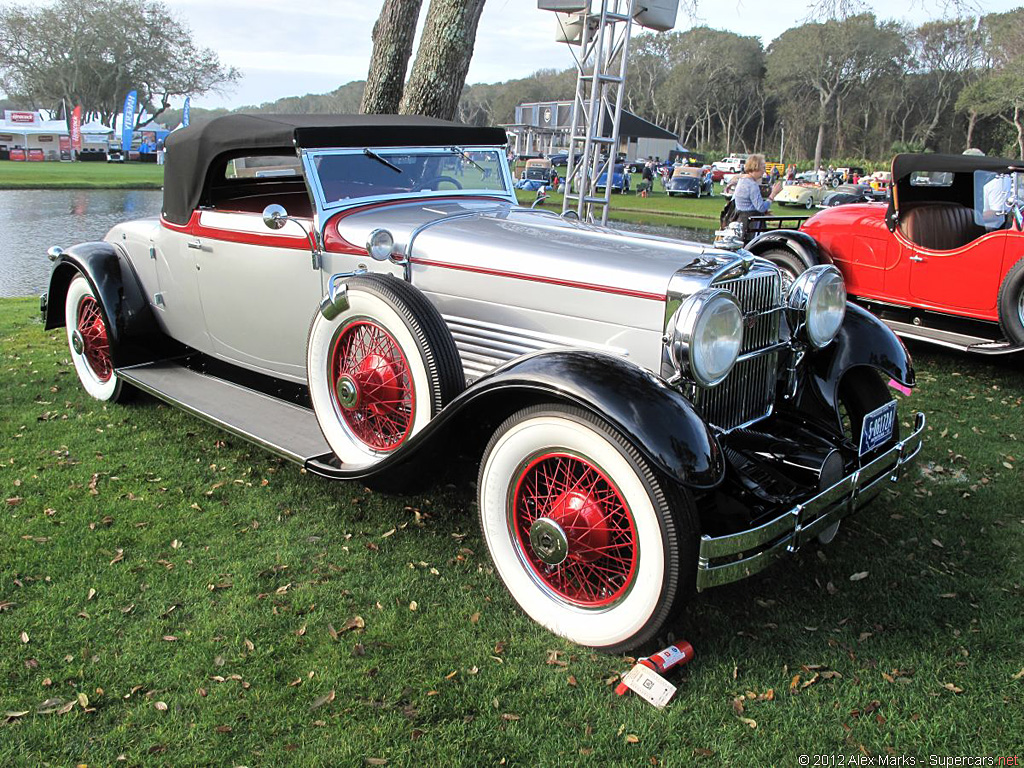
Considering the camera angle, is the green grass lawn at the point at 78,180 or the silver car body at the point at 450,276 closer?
the silver car body at the point at 450,276

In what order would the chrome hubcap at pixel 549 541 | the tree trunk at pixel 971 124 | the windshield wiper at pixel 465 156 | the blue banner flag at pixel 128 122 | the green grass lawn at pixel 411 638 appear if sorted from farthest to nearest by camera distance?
the tree trunk at pixel 971 124 → the blue banner flag at pixel 128 122 → the windshield wiper at pixel 465 156 → the chrome hubcap at pixel 549 541 → the green grass lawn at pixel 411 638

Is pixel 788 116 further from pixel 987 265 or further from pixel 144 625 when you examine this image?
pixel 144 625

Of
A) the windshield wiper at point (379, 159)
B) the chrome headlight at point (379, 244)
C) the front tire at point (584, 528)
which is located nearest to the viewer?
the front tire at point (584, 528)

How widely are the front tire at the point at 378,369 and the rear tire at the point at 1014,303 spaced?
5486mm

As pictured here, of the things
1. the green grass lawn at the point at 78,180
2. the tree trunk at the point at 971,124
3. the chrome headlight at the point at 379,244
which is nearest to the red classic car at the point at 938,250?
Answer: the chrome headlight at the point at 379,244

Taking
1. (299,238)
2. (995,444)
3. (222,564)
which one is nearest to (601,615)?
(222,564)

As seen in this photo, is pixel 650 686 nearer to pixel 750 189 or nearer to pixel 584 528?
pixel 584 528

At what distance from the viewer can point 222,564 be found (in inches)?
137

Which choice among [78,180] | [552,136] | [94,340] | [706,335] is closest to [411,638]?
[706,335]

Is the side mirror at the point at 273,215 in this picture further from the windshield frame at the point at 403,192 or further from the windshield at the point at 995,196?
the windshield at the point at 995,196

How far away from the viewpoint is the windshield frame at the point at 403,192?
13.2 feet

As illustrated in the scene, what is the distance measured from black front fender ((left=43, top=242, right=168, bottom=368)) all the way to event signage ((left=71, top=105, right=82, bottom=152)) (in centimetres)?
5210

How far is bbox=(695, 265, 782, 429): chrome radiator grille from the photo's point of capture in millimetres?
3268

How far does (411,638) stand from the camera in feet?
9.71
